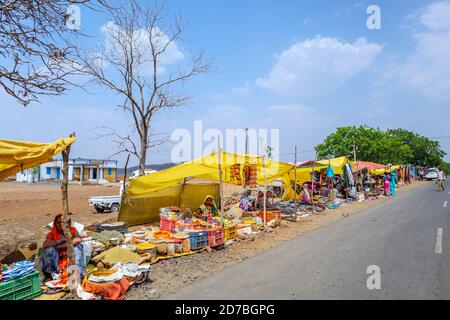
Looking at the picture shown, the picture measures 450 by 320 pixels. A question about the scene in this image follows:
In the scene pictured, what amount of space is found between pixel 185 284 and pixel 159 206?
7826 millimetres

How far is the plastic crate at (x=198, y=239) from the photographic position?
8039 mm

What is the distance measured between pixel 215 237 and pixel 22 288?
4661 mm

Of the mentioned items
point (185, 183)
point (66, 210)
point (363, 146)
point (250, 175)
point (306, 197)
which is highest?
point (363, 146)

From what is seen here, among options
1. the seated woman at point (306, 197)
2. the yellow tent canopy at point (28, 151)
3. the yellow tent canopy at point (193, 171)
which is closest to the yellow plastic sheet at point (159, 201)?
the yellow tent canopy at point (193, 171)

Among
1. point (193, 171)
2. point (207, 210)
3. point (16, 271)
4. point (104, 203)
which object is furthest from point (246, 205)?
point (16, 271)

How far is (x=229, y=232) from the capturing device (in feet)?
31.2

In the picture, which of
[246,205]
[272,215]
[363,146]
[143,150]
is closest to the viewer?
[272,215]

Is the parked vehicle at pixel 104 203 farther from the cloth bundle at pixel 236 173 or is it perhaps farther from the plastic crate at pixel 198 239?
the plastic crate at pixel 198 239

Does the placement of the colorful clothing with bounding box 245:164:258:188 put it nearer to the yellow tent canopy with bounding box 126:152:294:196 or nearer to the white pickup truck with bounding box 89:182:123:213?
the yellow tent canopy with bounding box 126:152:294:196

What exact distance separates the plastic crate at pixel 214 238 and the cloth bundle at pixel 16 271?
435cm

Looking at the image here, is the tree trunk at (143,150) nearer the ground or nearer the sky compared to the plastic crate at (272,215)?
nearer the sky

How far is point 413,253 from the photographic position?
6.82 metres

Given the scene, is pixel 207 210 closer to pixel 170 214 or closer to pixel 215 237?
pixel 170 214
